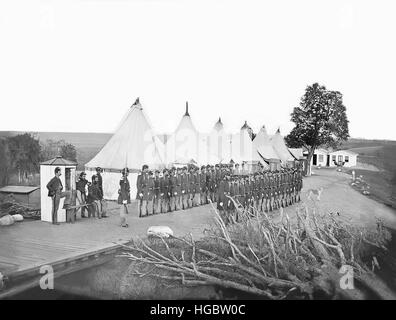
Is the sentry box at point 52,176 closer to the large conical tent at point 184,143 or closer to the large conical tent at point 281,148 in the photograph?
the large conical tent at point 184,143

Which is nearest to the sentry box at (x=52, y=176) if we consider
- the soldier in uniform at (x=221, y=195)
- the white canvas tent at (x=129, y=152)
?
the white canvas tent at (x=129, y=152)

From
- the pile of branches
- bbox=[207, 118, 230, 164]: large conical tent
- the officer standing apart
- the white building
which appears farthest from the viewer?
bbox=[207, 118, 230, 164]: large conical tent

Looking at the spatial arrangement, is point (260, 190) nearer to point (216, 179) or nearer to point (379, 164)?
point (216, 179)

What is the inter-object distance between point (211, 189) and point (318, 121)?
123cm

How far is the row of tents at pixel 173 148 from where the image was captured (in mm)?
3523

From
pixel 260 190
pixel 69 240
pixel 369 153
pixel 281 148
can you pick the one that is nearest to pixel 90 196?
pixel 69 240

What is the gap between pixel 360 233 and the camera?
11.5 feet

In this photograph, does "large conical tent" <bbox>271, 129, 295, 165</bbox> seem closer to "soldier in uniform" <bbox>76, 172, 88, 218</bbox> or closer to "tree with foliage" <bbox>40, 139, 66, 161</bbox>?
"soldier in uniform" <bbox>76, 172, 88, 218</bbox>

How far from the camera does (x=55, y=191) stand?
3561 millimetres

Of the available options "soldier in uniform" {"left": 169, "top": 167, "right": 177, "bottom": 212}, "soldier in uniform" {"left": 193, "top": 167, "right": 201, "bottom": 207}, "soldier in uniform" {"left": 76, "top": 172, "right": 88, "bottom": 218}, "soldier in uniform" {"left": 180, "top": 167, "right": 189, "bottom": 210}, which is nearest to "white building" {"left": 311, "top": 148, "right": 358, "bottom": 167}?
"soldier in uniform" {"left": 193, "top": 167, "right": 201, "bottom": 207}

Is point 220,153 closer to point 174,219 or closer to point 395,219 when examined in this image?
point 174,219

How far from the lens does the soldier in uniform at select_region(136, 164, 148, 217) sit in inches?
137

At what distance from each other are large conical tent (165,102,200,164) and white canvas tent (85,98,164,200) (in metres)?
0.13
